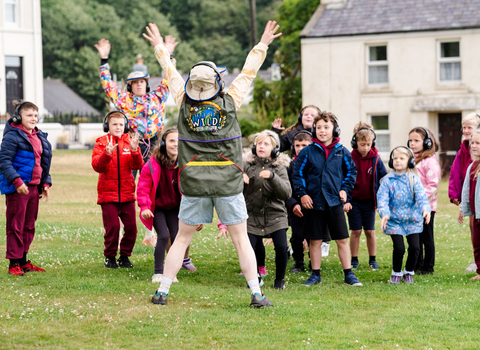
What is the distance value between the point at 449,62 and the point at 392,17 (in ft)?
10.7

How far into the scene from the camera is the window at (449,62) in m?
27.6

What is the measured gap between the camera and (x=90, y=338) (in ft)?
17.5

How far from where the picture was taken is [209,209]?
21.1ft

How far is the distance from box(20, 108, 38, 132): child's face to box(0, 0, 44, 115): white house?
2592 cm

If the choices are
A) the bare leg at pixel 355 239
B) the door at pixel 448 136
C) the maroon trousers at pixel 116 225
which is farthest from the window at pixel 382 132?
the maroon trousers at pixel 116 225

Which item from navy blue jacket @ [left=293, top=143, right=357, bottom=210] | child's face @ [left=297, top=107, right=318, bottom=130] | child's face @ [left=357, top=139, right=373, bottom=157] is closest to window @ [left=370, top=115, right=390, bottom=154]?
child's face @ [left=297, top=107, right=318, bottom=130]

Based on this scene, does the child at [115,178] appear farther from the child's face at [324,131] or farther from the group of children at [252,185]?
the child's face at [324,131]

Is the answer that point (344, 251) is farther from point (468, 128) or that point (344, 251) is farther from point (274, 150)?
point (468, 128)

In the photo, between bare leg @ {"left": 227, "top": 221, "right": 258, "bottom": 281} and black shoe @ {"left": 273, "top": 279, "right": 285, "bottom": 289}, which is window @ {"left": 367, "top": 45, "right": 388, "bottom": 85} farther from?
bare leg @ {"left": 227, "top": 221, "right": 258, "bottom": 281}

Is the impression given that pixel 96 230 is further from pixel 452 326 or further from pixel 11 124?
pixel 452 326

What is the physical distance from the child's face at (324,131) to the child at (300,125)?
144 centimetres

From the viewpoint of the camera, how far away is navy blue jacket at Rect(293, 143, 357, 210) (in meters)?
7.69

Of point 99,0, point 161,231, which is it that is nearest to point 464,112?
point 161,231

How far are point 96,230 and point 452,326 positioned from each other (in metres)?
7.89
